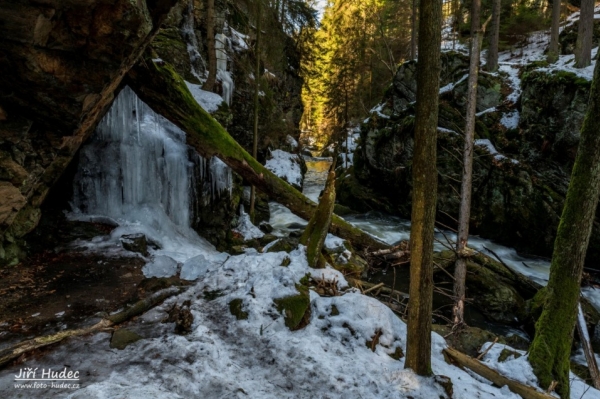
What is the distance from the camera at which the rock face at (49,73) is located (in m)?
5.09

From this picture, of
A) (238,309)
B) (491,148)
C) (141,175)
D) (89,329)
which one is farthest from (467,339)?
(491,148)

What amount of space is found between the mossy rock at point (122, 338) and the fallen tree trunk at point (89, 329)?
0.37 meters

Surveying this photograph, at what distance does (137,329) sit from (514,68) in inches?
869

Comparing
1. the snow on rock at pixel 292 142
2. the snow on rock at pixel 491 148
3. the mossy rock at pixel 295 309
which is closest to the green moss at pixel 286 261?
the mossy rock at pixel 295 309

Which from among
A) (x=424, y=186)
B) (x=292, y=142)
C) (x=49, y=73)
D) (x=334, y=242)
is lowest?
(x=334, y=242)

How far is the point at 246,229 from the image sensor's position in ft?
45.9

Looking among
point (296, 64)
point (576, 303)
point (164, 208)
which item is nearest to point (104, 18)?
point (164, 208)

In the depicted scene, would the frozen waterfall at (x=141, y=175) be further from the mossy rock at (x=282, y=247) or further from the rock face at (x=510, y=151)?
the rock face at (x=510, y=151)

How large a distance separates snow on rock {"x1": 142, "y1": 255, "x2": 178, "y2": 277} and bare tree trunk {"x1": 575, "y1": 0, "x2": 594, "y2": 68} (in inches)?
797

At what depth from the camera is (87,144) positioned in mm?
9609

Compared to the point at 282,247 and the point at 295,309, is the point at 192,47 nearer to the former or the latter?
the point at 282,247

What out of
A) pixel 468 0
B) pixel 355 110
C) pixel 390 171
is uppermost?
pixel 468 0

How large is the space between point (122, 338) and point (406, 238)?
13.9 meters

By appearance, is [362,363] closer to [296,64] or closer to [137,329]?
[137,329]
